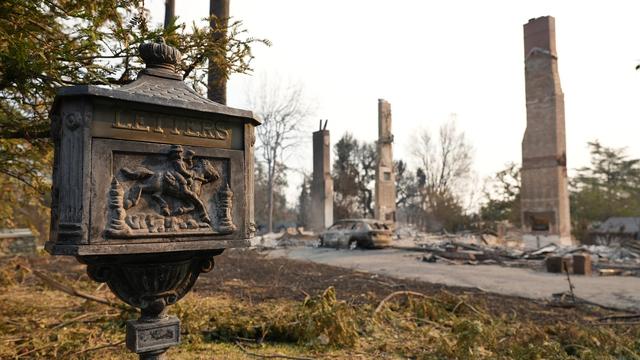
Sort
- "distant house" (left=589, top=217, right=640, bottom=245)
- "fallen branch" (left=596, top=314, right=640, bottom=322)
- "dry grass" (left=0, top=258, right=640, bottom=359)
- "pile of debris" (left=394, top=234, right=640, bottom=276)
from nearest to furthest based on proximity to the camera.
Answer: "dry grass" (left=0, top=258, right=640, bottom=359) < "fallen branch" (left=596, top=314, right=640, bottom=322) < "pile of debris" (left=394, top=234, right=640, bottom=276) < "distant house" (left=589, top=217, right=640, bottom=245)

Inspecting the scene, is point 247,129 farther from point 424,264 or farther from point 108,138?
point 424,264

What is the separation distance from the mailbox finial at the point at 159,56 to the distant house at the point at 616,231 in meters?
27.3

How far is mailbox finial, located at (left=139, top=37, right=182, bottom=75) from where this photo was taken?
2854 millimetres

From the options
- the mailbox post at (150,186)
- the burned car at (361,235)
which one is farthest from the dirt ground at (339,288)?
the burned car at (361,235)

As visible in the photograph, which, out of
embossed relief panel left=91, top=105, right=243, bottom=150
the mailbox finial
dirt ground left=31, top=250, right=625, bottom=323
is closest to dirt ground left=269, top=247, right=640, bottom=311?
dirt ground left=31, top=250, right=625, bottom=323

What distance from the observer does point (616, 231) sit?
80.9 feet

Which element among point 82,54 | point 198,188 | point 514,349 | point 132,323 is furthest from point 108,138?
point 514,349

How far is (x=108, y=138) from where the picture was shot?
7.83 ft

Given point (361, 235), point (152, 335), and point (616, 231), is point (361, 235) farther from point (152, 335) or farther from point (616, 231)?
point (152, 335)

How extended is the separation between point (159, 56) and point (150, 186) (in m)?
0.98

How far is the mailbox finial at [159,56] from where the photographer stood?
2.85 meters

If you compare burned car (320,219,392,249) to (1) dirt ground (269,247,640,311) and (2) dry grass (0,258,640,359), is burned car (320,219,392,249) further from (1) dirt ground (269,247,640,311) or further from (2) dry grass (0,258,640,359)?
(2) dry grass (0,258,640,359)

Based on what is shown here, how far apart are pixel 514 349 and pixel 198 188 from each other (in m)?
3.42

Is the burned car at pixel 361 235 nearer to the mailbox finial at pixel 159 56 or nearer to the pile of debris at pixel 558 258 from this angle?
the pile of debris at pixel 558 258
